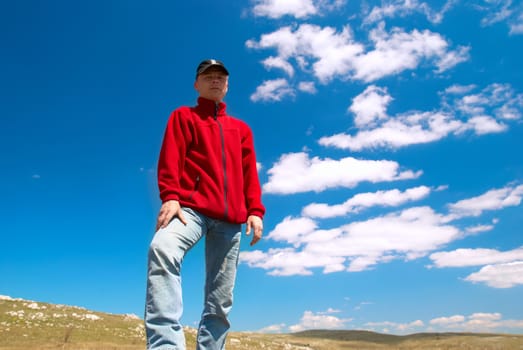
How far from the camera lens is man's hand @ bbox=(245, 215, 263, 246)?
6180 millimetres

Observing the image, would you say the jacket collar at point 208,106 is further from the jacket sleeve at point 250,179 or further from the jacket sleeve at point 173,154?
the jacket sleeve at point 250,179

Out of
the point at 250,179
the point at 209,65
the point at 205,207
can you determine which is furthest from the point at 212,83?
the point at 205,207

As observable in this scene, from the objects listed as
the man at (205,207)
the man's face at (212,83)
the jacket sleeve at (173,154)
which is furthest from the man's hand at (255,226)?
the man's face at (212,83)

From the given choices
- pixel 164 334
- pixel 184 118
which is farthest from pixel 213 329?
pixel 184 118

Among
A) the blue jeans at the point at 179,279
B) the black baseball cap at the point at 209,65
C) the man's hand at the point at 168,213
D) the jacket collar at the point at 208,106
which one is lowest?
the blue jeans at the point at 179,279

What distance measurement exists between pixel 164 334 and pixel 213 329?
119 cm

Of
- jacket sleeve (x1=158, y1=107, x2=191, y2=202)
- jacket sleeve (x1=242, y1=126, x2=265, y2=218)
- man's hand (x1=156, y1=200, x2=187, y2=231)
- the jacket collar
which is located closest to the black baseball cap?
the jacket collar

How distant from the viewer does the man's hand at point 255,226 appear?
618 centimetres

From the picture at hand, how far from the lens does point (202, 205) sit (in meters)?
5.43

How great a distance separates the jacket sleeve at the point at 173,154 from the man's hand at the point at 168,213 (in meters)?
0.10

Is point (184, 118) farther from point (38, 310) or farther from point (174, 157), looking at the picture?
point (38, 310)

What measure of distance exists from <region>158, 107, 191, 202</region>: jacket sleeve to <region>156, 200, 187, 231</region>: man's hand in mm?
98

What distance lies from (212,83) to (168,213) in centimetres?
209

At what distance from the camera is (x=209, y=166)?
5801 mm
